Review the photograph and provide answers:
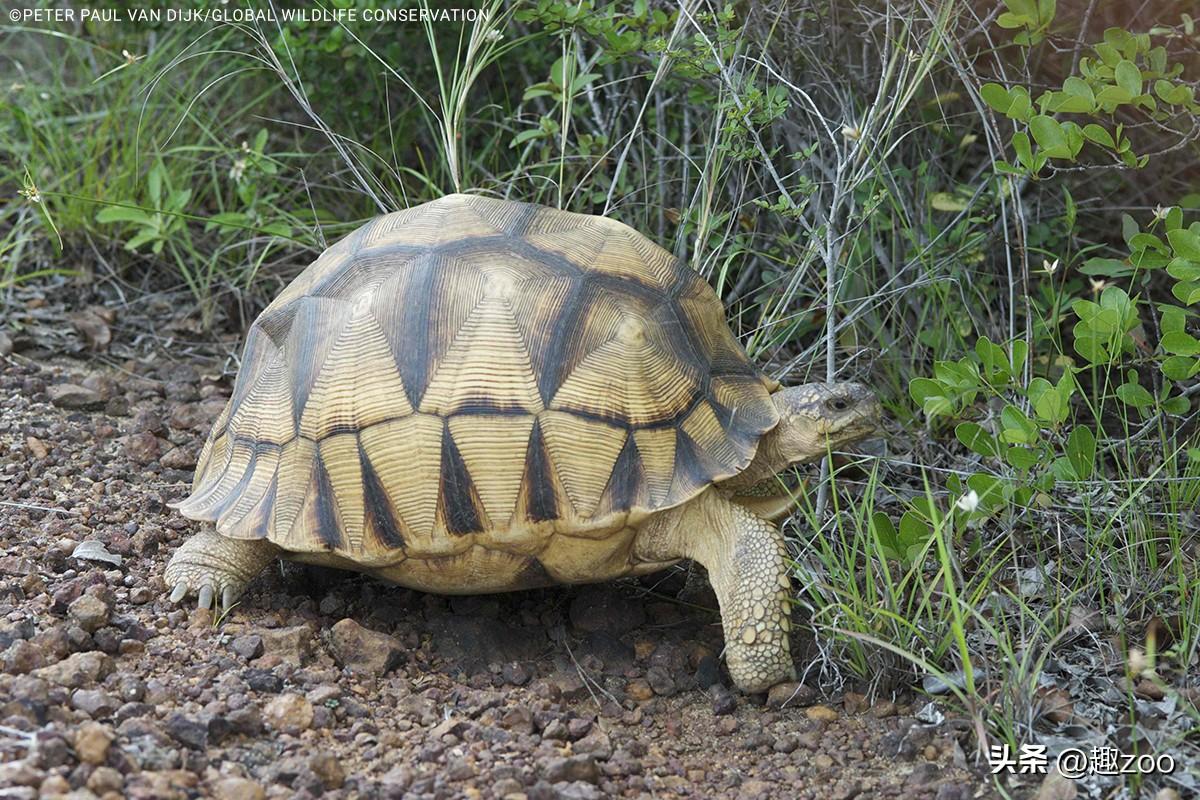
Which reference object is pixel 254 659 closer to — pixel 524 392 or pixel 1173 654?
pixel 524 392

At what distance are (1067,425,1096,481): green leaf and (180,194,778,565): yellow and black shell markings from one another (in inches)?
28.0

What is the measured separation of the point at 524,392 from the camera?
287 cm

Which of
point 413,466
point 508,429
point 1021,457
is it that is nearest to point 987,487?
point 1021,457

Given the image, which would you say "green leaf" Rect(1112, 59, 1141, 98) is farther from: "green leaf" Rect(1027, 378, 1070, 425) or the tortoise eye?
the tortoise eye

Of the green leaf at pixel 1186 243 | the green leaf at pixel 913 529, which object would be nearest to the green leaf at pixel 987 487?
the green leaf at pixel 913 529

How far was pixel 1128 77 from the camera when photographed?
2908mm

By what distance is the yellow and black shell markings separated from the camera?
286cm

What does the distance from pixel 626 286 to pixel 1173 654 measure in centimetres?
147

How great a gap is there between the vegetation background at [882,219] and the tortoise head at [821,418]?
0.47 ft

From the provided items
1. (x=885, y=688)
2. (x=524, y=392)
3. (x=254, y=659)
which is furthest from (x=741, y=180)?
(x=254, y=659)

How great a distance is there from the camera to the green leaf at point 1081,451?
117 inches

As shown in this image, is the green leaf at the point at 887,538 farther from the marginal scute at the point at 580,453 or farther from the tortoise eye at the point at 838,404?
the marginal scute at the point at 580,453

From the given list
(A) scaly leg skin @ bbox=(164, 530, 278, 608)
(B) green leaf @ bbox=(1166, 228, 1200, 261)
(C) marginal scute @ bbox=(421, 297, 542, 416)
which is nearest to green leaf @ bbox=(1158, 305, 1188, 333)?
(B) green leaf @ bbox=(1166, 228, 1200, 261)

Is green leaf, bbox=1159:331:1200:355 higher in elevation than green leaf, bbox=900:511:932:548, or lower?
higher
